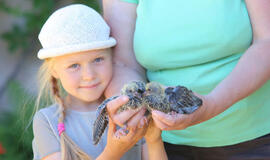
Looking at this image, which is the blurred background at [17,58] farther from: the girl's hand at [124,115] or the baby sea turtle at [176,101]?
the baby sea turtle at [176,101]

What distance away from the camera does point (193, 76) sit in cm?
150

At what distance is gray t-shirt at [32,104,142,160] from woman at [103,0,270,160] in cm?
Result: 24

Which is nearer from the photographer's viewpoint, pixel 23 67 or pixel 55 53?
pixel 55 53

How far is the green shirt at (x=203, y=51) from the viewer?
143 cm

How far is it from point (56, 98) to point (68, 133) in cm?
19

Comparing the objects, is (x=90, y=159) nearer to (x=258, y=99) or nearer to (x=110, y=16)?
(x=110, y=16)

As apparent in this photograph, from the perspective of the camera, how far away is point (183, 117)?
1184mm

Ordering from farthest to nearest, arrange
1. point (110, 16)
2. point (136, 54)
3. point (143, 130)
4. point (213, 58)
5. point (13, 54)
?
point (13, 54)
point (110, 16)
point (136, 54)
point (213, 58)
point (143, 130)

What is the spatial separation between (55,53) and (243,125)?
2.55 ft

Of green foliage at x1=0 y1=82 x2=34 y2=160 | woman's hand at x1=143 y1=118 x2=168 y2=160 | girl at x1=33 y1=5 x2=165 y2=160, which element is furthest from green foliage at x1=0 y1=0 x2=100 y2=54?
woman's hand at x1=143 y1=118 x2=168 y2=160

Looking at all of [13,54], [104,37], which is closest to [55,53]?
[104,37]

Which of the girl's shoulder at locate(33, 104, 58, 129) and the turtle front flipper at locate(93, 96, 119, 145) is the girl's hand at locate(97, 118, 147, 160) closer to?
the turtle front flipper at locate(93, 96, 119, 145)

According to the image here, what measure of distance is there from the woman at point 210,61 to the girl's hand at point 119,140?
0.06 metres

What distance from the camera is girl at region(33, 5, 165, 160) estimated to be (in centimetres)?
162
